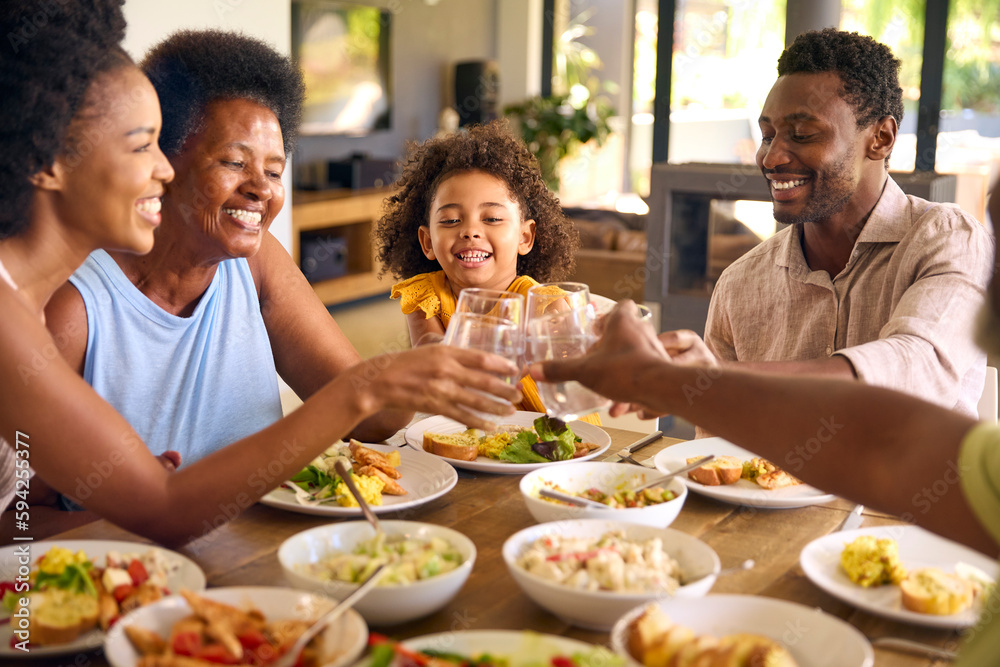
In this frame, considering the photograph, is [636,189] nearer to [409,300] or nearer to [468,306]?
[409,300]

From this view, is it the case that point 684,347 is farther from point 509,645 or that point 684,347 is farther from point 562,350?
point 509,645

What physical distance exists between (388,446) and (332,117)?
6.57 meters

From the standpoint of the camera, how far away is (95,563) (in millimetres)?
1219

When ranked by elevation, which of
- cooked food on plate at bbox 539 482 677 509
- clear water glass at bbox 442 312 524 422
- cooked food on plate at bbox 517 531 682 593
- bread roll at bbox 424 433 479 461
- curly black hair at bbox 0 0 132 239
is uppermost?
curly black hair at bbox 0 0 132 239

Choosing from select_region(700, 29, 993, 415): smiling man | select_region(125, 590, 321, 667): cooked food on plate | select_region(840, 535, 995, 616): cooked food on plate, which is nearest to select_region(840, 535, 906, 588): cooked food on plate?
select_region(840, 535, 995, 616): cooked food on plate

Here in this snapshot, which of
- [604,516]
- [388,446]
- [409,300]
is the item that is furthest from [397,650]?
[409,300]

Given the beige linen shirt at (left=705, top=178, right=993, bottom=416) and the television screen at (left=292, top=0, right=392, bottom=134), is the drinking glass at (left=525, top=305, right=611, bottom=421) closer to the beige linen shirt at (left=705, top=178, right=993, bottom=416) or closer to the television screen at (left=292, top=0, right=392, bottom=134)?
the beige linen shirt at (left=705, top=178, right=993, bottom=416)

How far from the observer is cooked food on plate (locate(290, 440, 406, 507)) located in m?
1.49

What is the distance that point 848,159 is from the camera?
7.20ft

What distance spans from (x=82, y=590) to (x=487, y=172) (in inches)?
66.1

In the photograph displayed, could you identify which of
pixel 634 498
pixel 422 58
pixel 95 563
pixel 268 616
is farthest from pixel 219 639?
pixel 422 58

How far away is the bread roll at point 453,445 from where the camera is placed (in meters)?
1.71

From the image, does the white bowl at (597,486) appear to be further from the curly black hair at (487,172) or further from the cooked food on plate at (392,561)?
the curly black hair at (487,172)

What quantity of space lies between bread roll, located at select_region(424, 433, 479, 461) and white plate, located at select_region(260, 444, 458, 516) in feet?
0.11
